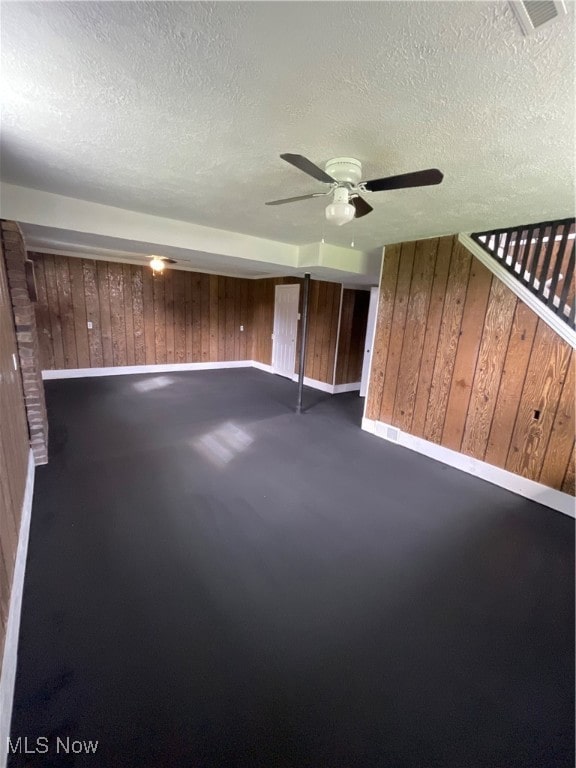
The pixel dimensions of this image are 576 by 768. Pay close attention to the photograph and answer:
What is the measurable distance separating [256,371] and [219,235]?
4.23 metres

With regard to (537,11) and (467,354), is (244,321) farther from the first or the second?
(537,11)

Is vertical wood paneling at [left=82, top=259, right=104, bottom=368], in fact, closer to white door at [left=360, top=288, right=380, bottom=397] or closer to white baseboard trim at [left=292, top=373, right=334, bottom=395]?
white baseboard trim at [left=292, top=373, right=334, bottom=395]

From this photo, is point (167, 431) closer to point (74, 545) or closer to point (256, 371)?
point (74, 545)

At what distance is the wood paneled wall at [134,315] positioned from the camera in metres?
5.50

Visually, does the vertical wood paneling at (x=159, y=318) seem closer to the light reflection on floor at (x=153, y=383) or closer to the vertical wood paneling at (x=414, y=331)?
the light reflection on floor at (x=153, y=383)

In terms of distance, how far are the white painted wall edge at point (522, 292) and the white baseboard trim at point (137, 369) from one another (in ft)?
18.5

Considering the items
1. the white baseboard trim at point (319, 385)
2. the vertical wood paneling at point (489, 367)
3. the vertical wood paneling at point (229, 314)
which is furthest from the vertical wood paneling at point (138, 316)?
the vertical wood paneling at point (489, 367)

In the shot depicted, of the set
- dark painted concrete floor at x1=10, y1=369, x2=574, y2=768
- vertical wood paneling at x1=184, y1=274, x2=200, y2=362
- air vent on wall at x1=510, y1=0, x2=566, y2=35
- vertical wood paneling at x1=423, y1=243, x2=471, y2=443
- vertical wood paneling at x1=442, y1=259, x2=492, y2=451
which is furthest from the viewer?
vertical wood paneling at x1=184, y1=274, x2=200, y2=362

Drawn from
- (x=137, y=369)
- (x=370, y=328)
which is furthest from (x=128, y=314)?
(x=370, y=328)

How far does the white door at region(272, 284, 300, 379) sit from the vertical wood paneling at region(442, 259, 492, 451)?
3642mm

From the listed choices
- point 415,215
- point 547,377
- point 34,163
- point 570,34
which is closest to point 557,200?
point 415,215

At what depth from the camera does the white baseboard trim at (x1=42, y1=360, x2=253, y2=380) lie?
5.75m

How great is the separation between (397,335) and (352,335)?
219 centimetres

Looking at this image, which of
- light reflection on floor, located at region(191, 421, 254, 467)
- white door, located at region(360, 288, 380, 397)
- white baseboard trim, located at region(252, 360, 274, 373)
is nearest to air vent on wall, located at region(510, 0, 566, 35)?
light reflection on floor, located at region(191, 421, 254, 467)
